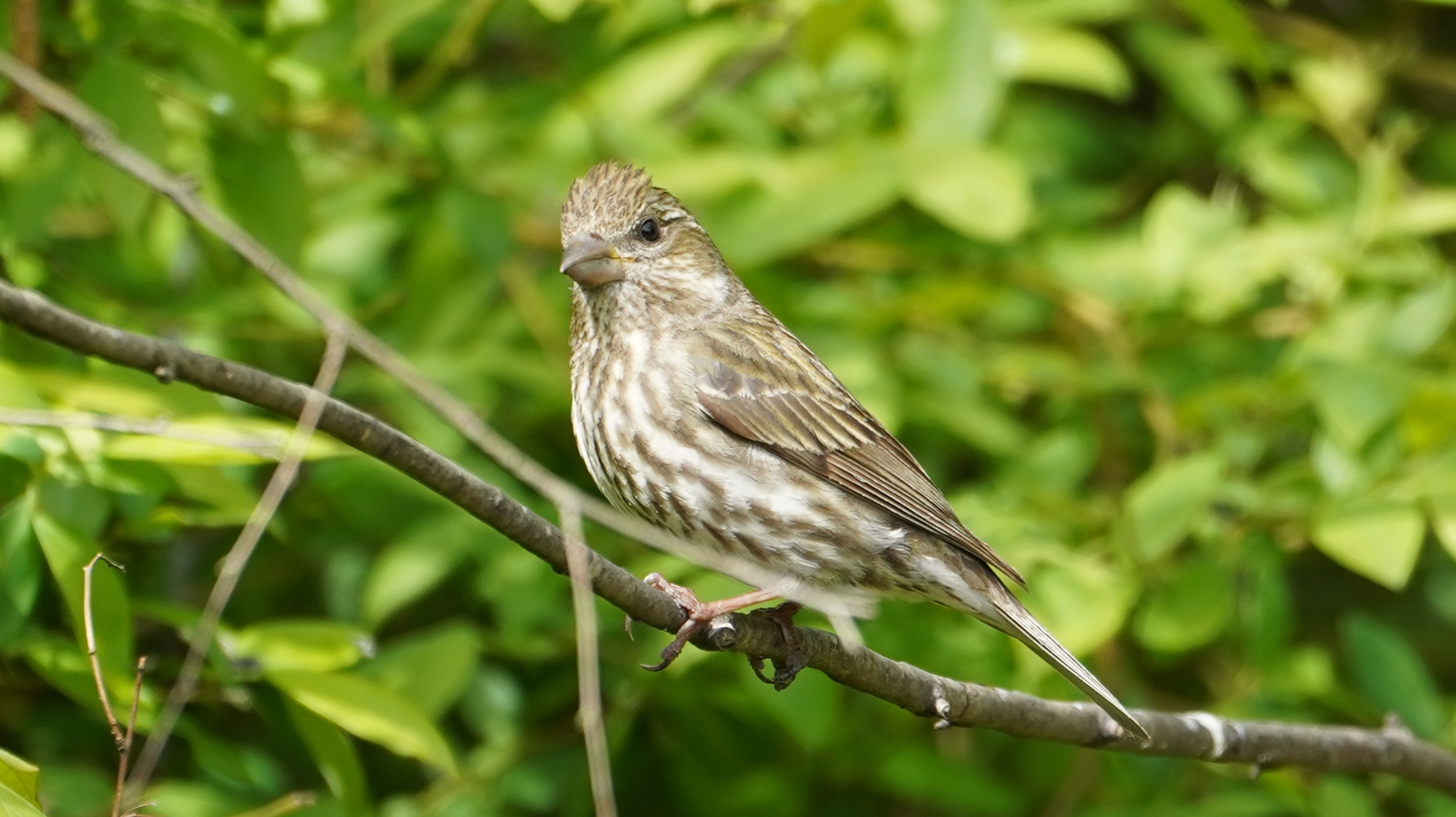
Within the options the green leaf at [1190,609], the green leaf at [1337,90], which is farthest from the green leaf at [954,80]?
the green leaf at [1337,90]

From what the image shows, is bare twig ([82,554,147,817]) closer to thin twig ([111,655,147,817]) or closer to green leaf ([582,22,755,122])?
thin twig ([111,655,147,817])

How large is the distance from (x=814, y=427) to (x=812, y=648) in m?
0.92

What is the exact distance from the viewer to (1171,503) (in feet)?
14.2

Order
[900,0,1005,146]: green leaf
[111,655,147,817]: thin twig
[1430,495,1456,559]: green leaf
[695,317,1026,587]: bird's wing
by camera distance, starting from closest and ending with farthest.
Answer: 1. [111,655,147,817]: thin twig
2. [1430,495,1456,559]: green leaf
3. [695,317,1026,587]: bird's wing
4. [900,0,1005,146]: green leaf

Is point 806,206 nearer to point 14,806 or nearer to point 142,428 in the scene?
point 142,428

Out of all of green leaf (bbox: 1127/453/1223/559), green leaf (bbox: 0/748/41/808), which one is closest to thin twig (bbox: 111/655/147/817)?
green leaf (bbox: 0/748/41/808)

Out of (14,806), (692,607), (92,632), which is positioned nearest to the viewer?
(14,806)

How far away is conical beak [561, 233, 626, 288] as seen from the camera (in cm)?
419

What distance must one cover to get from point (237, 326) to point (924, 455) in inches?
92.3

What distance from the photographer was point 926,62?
192 inches

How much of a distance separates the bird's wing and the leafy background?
0.14 meters

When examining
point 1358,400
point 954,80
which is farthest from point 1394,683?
point 954,80

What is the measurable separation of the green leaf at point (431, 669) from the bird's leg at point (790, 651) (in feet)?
2.65

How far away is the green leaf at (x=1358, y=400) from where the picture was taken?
14.0 feet
